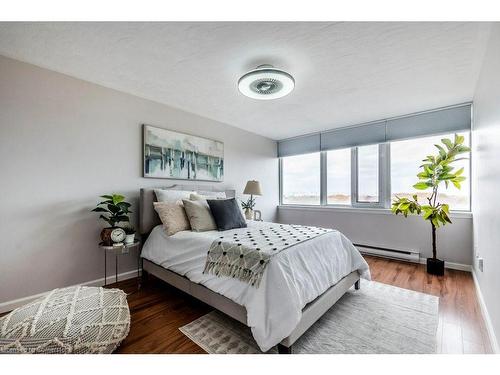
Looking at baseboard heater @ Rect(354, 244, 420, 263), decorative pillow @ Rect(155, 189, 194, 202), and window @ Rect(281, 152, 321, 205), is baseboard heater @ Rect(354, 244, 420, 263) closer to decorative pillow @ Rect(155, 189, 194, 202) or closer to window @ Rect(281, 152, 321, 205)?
window @ Rect(281, 152, 321, 205)

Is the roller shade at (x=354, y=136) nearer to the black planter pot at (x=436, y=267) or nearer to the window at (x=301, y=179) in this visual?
the window at (x=301, y=179)

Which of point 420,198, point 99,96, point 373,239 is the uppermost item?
point 99,96

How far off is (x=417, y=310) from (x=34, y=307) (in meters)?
3.05

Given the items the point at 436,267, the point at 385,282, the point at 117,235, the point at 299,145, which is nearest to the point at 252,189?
the point at 299,145

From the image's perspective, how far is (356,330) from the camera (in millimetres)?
1739

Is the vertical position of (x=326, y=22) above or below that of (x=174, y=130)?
above

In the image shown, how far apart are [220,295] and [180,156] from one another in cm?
216

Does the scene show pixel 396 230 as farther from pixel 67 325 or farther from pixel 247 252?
pixel 67 325

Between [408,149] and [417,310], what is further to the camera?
[408,149]

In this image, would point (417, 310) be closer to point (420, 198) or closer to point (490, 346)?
point (490, 346)

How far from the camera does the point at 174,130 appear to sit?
10.5ft

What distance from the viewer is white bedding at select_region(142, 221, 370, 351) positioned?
4.58 feet

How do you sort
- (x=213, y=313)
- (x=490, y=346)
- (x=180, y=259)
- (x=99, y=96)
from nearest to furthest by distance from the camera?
(x=490, y=346) < (x=213, y=313) < (x=180, y=259) < (x=99, y=96)

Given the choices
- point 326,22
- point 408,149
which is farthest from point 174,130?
point 408,149
